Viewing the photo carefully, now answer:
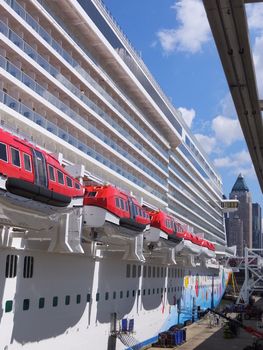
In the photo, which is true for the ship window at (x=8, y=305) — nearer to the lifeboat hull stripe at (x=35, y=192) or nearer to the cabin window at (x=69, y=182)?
the lifeboat hull stripe at (x=35, y=192)

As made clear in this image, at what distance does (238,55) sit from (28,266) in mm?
12005

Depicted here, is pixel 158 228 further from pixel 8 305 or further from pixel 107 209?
pixel 8 305

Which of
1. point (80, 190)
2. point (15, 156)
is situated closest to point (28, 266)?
point (80, 190)

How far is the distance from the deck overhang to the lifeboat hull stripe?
6.08m

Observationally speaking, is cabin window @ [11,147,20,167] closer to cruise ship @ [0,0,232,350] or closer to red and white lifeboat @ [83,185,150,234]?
cruise ship @ [0,0,232,350]

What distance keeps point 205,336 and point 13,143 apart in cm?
2857

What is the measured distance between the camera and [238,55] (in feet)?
29.5

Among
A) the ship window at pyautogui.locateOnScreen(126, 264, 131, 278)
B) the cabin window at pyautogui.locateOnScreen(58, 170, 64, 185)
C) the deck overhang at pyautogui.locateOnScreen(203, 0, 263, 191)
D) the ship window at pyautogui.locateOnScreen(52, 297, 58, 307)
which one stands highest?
the deck overhang at pyautogui.locateOnScreen(203, 0, 263, 191)

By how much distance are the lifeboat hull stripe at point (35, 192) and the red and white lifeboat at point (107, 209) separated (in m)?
3.13

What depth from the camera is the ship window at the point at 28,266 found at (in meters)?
17.9

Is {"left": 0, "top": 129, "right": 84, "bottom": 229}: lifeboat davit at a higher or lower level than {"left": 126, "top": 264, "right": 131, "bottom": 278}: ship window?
higher

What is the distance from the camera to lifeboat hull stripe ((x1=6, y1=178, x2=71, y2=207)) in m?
13.6

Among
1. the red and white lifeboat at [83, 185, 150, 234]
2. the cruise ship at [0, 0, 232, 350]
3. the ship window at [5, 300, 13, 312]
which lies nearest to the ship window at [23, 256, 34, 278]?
the cruise ship at [0, 0, 232, 350]

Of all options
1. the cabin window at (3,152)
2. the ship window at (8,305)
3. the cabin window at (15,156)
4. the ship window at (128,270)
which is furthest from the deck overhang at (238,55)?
the ship window at (128,270)
